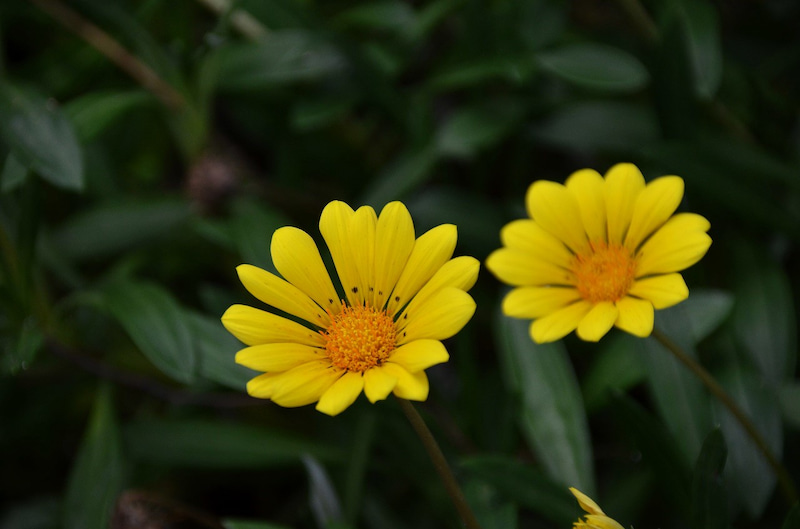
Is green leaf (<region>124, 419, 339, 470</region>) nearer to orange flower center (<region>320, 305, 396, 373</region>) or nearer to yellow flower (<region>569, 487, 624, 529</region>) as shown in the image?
orange flower center (<region>320, 305, 396, 373</region>)

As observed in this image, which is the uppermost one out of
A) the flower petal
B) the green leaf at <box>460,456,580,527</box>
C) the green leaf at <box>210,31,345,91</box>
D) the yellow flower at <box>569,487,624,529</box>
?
the green leaf at <box>210,31,345,91</box>

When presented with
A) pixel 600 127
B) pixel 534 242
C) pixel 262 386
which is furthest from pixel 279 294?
pixel 600 127

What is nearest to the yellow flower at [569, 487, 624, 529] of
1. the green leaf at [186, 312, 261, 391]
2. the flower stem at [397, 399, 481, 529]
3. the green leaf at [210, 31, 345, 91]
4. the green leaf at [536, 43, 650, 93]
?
the flower stem at [397, 399, 481, 529]

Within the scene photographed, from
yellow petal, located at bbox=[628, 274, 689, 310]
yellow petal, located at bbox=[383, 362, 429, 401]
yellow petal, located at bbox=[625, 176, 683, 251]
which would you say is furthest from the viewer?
yellow petal, located at bbox=[625, 176, 683, 251]

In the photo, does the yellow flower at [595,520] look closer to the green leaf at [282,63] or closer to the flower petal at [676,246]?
the flower petal at [676,246]

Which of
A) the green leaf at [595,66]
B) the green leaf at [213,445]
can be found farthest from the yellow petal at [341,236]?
the green leaf at [595,66]

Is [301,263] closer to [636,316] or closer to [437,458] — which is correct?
[437,458]
